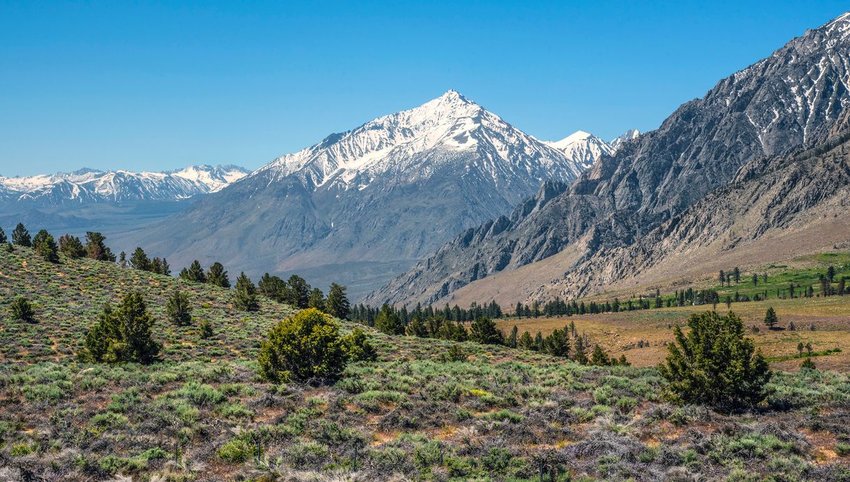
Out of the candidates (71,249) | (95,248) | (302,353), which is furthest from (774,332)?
(71,249)

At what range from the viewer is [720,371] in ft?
108

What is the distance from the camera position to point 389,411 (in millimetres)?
32844

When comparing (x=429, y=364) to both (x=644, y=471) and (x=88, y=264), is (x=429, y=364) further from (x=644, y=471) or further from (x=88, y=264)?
(x=88, y=264)

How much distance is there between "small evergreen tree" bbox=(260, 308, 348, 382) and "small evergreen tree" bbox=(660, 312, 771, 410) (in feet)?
64.5

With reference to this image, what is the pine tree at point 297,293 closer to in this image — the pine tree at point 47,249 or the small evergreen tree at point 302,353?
the pine tree at point 47,249

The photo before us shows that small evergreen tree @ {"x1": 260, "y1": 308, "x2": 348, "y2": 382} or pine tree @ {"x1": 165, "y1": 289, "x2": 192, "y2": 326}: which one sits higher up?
pine tree @ {"x1": 165, "y1": 289, "x2": 192, "y2": 326}

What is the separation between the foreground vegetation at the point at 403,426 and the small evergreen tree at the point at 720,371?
1079 millimetres

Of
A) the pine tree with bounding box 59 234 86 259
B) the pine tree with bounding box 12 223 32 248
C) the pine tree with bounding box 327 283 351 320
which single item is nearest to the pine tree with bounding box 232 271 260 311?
the pine tree with bounding box 327 283 351 320

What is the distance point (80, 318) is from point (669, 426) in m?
58.7

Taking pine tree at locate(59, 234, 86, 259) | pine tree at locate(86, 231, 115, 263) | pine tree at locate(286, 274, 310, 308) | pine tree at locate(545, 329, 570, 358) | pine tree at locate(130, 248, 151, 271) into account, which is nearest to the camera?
pine tree at locate(545, 329, 570, 358)

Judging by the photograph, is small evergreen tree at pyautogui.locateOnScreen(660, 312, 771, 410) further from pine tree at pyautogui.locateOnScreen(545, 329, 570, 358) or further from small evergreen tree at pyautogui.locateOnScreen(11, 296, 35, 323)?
pine tree at pyautogui.locateOnScreen(545, 329, 570, 358)

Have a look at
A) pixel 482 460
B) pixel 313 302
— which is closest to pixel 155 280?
pixel 313 302

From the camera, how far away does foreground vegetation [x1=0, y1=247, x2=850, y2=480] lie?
967 inches

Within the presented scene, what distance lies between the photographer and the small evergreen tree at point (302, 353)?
126 feet
